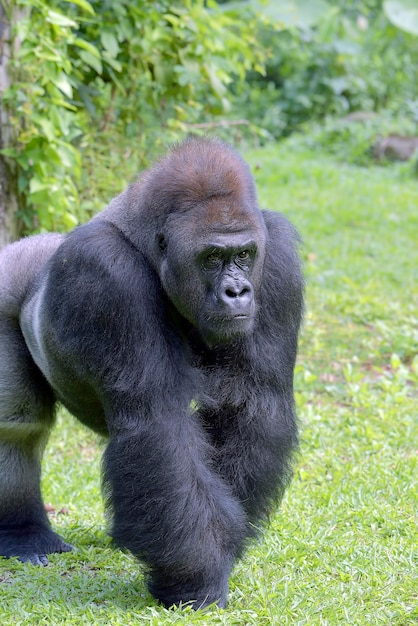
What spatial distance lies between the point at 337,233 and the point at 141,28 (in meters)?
4.15

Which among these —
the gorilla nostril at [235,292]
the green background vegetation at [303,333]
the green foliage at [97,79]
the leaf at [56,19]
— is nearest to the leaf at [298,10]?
the green background vegetation at [303,333]

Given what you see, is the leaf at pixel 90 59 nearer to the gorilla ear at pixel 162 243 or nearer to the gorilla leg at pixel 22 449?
the gorilla leg at pixel 22 449

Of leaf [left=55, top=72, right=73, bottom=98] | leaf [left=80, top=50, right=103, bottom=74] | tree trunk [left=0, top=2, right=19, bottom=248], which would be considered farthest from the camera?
leaf [left=80, top=50, right=103, bottom=74]

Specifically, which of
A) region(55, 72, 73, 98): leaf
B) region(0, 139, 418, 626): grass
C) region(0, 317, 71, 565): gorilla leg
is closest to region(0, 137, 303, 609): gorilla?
region(0, 139, 418, 626): grass

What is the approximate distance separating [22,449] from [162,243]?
1384 mm

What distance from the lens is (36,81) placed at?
A: 5.51 meters

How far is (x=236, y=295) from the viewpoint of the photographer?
3377 mm

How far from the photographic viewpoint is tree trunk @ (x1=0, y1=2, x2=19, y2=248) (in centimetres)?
548

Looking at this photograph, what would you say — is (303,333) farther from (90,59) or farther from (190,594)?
(190,594)

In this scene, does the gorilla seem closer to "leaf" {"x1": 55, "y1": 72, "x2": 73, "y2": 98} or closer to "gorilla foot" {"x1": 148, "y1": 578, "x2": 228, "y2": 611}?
"gorilla foot" {"x1": 148, "y1": 578, "x2": 228, "y2": 611}

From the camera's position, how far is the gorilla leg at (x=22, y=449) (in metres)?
4.21

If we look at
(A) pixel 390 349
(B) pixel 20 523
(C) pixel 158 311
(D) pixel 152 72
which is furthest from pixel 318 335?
(C) pixel 158 311

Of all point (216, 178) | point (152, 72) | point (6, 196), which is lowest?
point (6, 196)

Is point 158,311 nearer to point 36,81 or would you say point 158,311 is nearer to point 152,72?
point 36,81
